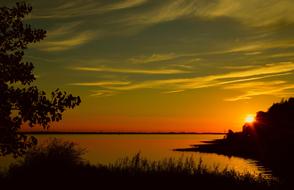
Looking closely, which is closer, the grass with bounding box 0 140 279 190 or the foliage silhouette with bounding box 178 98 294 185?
the grass with bounding box 0 140 279 190

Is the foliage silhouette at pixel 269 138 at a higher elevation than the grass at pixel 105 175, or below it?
higher

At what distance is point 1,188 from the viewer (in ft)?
75.5

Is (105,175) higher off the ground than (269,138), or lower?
lower

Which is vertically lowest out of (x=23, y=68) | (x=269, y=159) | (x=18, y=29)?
(x=269, y=159)

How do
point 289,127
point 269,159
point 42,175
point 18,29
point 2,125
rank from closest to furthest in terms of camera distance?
point 2,125 → point 18,29 → point 42,175 → point 269,159 → point 289,127

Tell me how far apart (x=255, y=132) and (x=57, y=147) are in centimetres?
9496

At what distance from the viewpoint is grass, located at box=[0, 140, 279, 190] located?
79.9 ft

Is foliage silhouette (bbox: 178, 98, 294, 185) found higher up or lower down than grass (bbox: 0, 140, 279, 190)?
higher up

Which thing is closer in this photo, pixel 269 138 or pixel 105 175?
pixel 105 175

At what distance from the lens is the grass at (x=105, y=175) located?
959 inches

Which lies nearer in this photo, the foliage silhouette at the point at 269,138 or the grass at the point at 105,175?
the grass at the point at 105,175

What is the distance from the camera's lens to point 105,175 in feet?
85.9

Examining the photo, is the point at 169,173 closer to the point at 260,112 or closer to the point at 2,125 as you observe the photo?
the point at 2,125

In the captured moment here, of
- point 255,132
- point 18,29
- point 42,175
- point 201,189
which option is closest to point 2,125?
point 18,29
